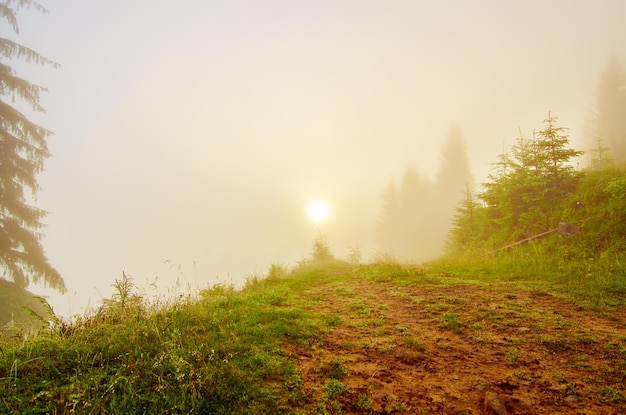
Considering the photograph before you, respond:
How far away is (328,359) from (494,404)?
206 cm

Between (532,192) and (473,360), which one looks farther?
(532,192)

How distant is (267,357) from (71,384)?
7.11ft

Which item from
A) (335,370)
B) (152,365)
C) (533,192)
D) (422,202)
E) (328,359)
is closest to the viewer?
(152,365)

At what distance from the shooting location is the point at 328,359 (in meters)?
4.17

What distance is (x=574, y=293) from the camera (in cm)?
617

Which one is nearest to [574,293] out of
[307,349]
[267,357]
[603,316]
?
[603,316]

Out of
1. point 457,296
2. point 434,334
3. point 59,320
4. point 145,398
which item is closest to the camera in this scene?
point 145,398

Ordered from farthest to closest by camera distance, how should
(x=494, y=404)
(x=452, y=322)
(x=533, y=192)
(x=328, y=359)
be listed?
(x=533, y=192)
(x=452, y=322)
(x=328, y=359)
(x=494, y=404)

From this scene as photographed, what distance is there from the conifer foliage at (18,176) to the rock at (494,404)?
20.6 metres

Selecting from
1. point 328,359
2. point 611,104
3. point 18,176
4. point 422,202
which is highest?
point 611,104

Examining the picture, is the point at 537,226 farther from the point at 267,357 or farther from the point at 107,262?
the point at 107,262

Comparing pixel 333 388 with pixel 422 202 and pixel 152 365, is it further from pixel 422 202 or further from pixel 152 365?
pixel 422 202

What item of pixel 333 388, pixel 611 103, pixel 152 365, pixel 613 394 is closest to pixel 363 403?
pixel 333 388

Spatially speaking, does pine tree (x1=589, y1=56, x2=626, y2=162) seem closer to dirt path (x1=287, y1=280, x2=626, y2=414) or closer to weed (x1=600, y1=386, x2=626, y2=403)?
dirt path (x1=287, y1=280, x2=626, y2=414)
